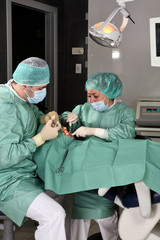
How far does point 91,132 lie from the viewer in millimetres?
2156

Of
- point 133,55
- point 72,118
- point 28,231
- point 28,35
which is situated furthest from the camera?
point 28,35

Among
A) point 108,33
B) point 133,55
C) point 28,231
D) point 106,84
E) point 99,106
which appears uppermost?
point 133,55

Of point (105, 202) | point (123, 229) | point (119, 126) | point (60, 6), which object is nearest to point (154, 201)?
point (123, 229)

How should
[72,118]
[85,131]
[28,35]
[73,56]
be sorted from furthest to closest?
1. [28,35]
2. [73,56]
3. [72,118]
4. [85,131]

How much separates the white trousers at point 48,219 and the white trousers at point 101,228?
51 centimetres

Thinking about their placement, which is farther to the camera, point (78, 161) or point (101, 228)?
point (101, 228)

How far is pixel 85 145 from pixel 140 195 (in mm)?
422

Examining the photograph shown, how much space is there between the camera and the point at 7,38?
355 centimetres

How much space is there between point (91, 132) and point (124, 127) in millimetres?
218

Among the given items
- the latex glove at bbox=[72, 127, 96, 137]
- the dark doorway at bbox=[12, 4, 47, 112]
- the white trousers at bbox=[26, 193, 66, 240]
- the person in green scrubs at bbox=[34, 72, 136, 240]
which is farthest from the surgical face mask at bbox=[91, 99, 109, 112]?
the dark doorway at bbox=[12, 4, 47, 112]

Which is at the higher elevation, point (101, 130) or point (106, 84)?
point (106, 84)

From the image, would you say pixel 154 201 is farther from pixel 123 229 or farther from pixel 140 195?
pixel 123 229

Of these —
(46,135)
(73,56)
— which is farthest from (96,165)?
(73,56)

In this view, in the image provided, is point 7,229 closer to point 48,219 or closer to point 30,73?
point 48,219
